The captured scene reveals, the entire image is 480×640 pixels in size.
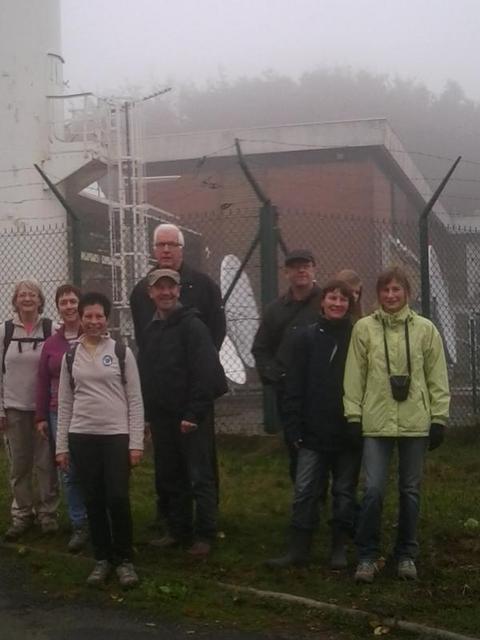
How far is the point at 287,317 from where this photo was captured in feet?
22.6

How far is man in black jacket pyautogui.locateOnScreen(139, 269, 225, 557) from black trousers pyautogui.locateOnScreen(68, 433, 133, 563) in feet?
1.72

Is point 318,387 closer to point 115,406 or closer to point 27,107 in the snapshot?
point 115,406

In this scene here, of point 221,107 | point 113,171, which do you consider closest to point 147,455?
point 113,171

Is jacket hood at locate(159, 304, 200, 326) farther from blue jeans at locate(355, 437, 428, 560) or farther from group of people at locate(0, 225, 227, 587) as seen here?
blue jeans at locate(355, 437, 428, 560)

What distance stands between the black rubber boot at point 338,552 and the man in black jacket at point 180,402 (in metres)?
0.83

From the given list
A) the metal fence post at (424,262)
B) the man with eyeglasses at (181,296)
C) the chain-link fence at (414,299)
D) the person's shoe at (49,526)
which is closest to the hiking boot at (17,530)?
the person's shoe at (49,526)

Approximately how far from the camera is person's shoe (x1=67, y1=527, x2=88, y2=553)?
6.66 m

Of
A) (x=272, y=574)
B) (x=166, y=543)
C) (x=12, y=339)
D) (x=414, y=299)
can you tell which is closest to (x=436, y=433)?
(x=272, y=574)

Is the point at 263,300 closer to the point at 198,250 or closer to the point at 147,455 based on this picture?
the point at 147,455

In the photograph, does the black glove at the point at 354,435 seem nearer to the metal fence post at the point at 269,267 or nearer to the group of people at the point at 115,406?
the group of people at the point at 115,406

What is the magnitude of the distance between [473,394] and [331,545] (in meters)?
5.71

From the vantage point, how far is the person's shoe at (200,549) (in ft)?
21.2

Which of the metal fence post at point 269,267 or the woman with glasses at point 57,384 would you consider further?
the metal fence post at point 269,267

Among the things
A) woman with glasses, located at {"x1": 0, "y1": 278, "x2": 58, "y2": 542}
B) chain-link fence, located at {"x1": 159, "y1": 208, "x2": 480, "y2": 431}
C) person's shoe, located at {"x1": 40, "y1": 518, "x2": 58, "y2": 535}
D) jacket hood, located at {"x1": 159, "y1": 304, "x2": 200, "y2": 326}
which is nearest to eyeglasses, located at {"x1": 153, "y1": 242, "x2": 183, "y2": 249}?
jacket hood, located at {"x1": 159, "y1": 304, "x2": 200, "y2": 326}
